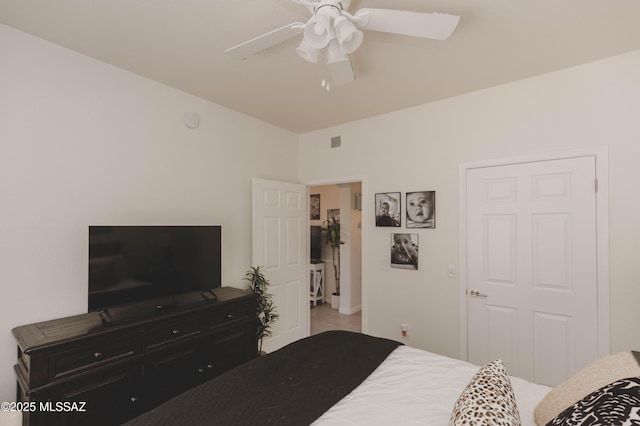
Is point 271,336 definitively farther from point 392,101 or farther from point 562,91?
point 562,91

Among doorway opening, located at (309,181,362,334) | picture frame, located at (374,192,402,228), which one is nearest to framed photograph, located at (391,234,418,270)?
picture frame, located at (374,192,402,228)

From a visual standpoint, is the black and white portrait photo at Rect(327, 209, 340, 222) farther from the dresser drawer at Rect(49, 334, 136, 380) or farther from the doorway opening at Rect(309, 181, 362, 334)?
the dresser drawer at Rect(49, 334, 136, 380)

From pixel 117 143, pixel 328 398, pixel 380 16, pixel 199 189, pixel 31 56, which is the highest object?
pixel 31 56

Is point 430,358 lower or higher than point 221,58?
lower

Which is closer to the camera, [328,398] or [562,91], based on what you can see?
[328,398]

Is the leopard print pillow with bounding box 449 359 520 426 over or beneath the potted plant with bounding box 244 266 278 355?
over

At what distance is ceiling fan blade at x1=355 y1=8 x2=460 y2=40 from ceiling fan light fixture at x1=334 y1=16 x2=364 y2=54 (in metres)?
0.06

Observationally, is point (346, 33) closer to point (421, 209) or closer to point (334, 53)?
point (334, 53)

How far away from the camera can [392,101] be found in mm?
3020

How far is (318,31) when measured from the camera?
140 centimetres

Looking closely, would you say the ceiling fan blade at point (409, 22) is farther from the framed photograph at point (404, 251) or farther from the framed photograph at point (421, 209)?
the framed photograph at point (404, 251)

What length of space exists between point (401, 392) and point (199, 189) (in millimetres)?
2418

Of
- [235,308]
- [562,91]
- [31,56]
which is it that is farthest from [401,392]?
[31,56]

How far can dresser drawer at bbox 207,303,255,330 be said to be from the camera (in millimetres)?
2484
